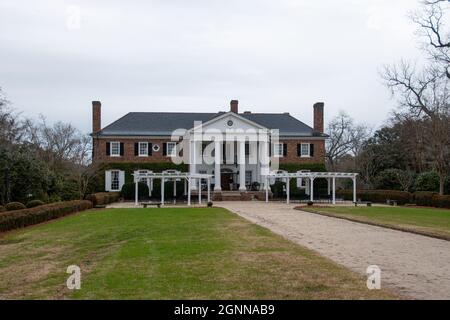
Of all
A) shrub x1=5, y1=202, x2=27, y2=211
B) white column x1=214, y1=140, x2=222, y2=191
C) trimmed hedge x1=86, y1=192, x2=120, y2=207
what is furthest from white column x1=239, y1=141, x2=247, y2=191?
shrub x1=5, y1=202, x2=27, y2=211

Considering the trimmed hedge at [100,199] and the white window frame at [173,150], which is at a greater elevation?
the white window frame at [173,150]

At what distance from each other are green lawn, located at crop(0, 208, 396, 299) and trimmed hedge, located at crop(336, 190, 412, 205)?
26496 millimetres

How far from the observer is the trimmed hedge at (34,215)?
21.0 metres

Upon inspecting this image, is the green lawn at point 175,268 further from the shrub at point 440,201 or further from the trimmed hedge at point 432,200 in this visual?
the trimmed hedge at point 432,200

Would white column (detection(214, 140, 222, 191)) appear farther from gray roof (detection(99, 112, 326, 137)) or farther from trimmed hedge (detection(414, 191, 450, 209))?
trimmed hedge (detection(414, 191, 450, 209))

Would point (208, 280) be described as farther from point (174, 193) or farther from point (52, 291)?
point (174, 193)

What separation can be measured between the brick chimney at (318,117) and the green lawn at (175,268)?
132 ft

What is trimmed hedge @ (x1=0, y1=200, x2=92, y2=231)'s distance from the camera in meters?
21.0

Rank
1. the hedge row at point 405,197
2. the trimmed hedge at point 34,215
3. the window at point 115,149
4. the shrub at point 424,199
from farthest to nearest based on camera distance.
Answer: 1. the window at point 115,149
2. the shrub at point 424,199
3. the hedge row at point 405,197
4. the trimmed hedge at point 34,215

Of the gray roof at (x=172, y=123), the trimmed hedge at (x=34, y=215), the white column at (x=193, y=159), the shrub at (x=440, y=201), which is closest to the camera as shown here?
the trimmed hedge at (x=34, y=215)

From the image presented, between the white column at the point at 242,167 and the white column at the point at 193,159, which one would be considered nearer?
the white column at the point at 242,167

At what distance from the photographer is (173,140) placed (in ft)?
176

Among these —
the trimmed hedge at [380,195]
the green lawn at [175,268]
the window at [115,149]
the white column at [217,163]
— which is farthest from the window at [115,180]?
the green lawn at [175,268]
